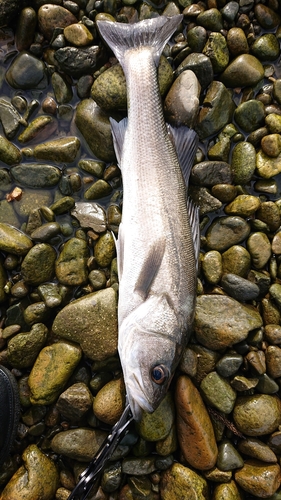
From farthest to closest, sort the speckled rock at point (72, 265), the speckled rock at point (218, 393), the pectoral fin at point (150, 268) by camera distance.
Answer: the speckled rock at point (72, 265) < the speckled rock at point (218, 393) < the pectoral fin at point (150, 268)

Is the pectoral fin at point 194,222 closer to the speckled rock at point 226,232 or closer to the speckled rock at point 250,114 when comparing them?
the speckled rock at point 226,232

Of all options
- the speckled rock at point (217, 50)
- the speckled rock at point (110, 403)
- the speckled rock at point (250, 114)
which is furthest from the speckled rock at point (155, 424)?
the speckled rock at point (217, 50)

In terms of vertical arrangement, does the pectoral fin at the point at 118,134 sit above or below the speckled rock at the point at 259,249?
above

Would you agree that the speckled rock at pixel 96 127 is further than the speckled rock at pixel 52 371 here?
Yes

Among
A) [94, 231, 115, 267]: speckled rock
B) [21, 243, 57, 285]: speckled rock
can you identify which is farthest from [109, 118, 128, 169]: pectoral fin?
[21, 243, 57, 285]: speckled rock

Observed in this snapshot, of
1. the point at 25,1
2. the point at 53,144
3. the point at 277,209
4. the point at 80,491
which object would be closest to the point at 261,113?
the point at 277,209

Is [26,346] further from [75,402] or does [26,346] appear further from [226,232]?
[226,232]

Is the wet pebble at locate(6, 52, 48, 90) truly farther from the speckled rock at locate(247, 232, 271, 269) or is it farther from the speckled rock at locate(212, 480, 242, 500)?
the speckled rock at locate(212, 480, 242, 500)
